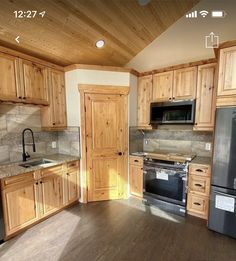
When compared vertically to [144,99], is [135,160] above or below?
below

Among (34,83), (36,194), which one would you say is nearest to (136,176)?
(36,194)

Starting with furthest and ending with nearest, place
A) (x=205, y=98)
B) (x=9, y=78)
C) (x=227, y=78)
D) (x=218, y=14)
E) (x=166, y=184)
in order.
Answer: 1. (x=166, y=184)
2. (x=205, y=98)
3. (x=218, y=14)
4. (x=9, y=78)
5. (x=227, y=78)

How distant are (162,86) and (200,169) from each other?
1624 mm

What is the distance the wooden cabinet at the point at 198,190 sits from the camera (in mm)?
2428

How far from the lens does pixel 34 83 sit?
8.46ft

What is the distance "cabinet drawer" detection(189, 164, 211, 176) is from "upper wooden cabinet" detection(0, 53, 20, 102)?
2.91m

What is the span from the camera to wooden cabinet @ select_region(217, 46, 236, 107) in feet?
6.45

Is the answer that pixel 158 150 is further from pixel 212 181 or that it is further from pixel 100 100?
pixel 100 100

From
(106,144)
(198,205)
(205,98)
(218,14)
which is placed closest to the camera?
A: (218,14)

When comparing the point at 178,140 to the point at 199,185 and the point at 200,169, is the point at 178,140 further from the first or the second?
the point at 199,185

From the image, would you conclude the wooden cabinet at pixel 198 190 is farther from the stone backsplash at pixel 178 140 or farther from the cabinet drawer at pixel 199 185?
the stone backsplash at pixel 178 140

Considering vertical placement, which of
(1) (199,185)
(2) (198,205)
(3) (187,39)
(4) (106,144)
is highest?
(3) (187,39)

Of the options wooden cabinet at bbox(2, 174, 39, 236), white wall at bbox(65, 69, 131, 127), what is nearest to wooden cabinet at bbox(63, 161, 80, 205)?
wooden cabinet at bbox(2, 174, 39, 236)

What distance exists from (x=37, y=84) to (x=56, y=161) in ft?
4.37
